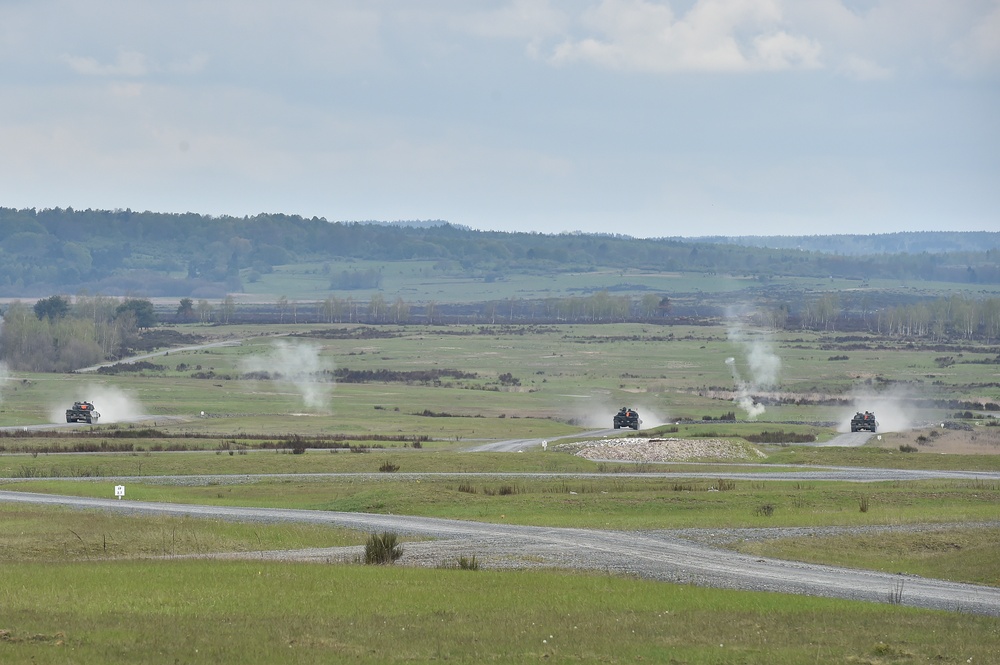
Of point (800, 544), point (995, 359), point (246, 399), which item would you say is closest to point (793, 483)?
point (800, 544)

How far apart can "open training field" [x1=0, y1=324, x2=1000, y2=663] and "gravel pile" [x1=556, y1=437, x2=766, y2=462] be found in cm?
231

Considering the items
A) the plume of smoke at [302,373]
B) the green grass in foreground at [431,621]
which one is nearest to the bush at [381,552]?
the green grass in foreground at [431,621]

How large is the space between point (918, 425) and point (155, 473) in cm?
7540

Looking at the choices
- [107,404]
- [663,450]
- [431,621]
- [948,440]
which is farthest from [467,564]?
[107,404]

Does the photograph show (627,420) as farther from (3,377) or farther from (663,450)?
(3,377)

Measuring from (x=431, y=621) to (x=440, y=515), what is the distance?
2290 cm

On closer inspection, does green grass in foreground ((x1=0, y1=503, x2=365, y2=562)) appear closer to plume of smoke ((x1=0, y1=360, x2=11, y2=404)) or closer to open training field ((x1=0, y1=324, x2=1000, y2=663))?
open training field ((x1=0, y1=324, x2=1000, y2=663))

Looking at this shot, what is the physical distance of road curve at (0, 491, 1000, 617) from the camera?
107 feet

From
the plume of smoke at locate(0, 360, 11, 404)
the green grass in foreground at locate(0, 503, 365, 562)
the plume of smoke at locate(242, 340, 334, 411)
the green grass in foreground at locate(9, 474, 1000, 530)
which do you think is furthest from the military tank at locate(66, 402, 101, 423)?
the green grass in foreground at locate(0, 503, 365, 562)

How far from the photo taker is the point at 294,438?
316ft

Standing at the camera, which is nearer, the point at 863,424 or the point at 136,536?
the point at 136,536

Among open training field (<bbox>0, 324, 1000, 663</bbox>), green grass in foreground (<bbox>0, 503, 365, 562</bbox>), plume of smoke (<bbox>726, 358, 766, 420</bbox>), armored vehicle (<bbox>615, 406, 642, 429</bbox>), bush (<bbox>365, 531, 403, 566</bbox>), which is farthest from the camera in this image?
plume of smoke (<bbox>726, 358, 766, 420</bbox>)

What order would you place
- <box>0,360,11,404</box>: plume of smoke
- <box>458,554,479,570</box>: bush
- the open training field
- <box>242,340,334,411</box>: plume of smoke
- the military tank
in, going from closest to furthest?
the open training field < <box>458,554,479,570</box>: bush < the military tank < <box>0,360,11,404</box>: plume of smoke < <box>242,340,334,411</box>: plume of smoke

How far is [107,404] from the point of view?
131m
